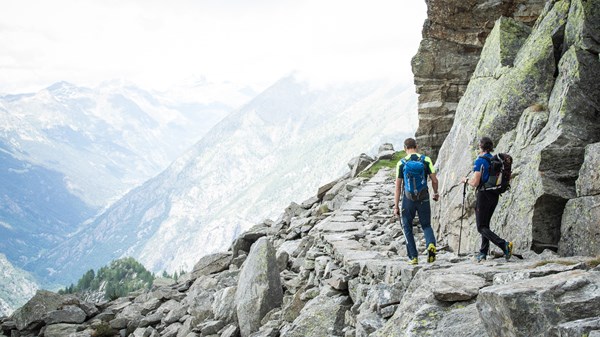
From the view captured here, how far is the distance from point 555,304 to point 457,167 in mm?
12640

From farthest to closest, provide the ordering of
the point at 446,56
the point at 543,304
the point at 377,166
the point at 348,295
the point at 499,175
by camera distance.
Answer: the point at 377,166
the point at 446,56
the point at 348,295
the point at 499,175
the point at 543,304

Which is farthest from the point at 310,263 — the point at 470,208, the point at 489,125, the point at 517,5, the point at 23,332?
the point at 23,332

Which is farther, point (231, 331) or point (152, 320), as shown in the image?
point (152, 320)

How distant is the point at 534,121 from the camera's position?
15.5m

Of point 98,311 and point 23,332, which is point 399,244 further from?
point 23,332

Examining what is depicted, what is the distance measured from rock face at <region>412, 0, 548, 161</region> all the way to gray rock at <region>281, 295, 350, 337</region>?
19.8m

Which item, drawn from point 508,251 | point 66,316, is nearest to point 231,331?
point 508,251

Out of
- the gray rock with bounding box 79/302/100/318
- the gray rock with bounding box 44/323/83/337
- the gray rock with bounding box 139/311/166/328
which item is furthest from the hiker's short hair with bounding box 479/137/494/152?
the gray rock with bounding box 79/302/100/318

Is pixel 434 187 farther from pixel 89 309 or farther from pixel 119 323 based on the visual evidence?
pixel 89 309

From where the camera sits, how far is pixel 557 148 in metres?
13.5

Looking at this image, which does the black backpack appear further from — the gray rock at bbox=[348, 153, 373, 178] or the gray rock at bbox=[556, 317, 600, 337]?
the gray rock at bbox=[348, 153, 373, 178]

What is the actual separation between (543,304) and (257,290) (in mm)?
13555

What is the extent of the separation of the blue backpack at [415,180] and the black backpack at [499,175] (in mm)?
1805

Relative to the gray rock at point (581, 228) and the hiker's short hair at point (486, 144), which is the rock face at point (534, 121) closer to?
the gray rock at point (581, 228)
